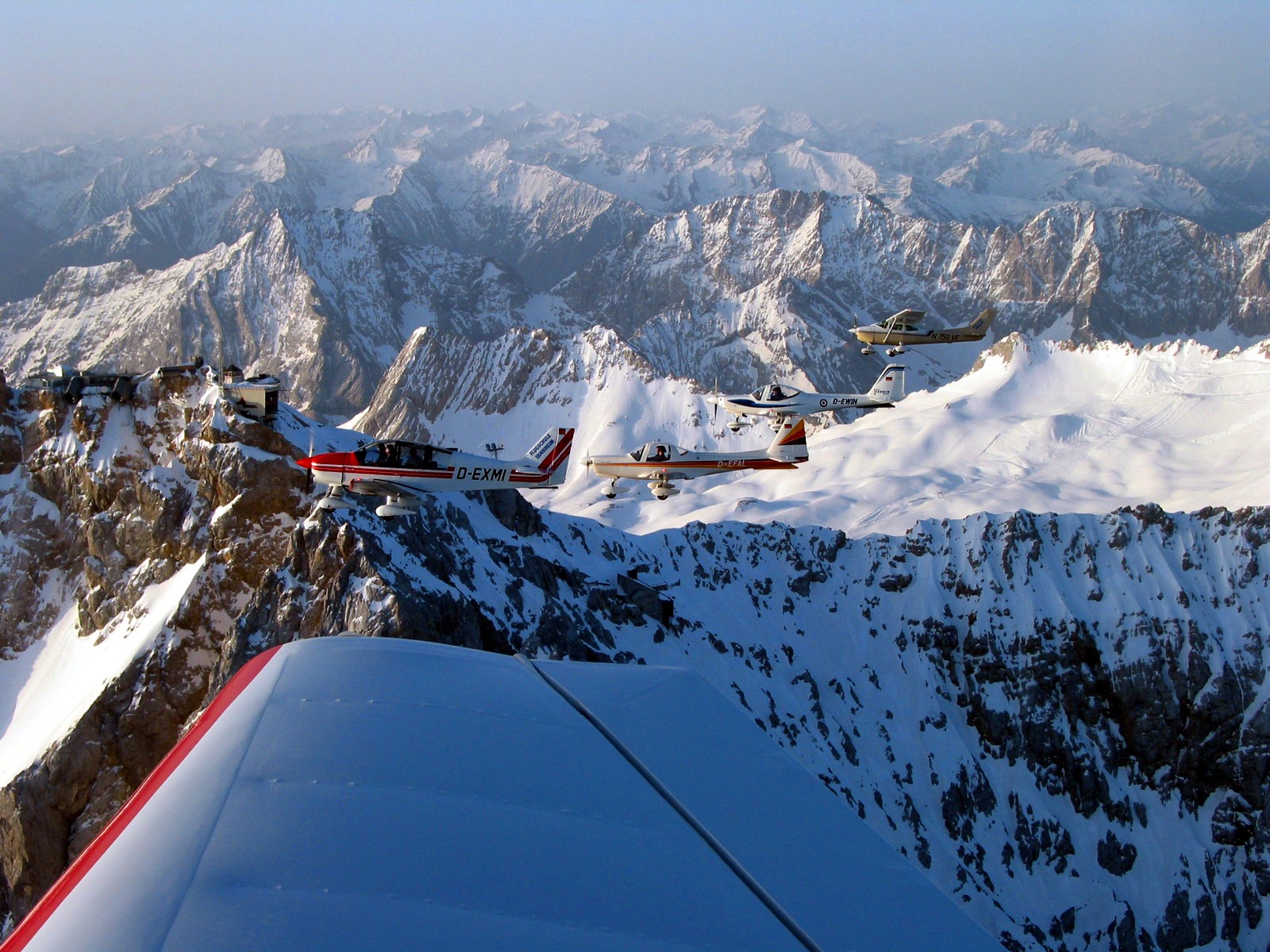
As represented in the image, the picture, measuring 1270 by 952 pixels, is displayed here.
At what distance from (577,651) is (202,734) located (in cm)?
6872

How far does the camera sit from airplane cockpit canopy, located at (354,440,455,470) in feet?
146

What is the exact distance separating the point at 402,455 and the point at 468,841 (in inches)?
1518

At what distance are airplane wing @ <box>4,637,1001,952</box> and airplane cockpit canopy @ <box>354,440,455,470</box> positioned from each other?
33.6 metres

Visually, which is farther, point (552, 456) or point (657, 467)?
point (657, 467)

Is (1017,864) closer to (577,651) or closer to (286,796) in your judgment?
Answer: (577,651)

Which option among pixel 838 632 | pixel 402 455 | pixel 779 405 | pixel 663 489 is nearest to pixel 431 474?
pixel 402 455

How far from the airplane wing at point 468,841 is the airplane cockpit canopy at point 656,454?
49623 mm

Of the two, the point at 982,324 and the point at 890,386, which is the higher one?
the point at 982,324

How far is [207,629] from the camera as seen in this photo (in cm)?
6359

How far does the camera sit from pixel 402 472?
149 ft

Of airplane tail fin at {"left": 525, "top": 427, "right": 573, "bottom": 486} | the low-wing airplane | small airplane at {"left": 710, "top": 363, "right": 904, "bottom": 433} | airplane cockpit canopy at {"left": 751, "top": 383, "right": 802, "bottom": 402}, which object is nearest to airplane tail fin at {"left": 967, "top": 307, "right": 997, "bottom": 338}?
small airplane at {"left": 710, "top": 363, "right": 904, "bottom": 433}

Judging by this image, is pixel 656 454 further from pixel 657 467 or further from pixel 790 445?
pixel 790 445

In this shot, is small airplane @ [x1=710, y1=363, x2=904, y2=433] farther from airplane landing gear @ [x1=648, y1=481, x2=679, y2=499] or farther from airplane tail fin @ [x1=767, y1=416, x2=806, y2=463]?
airplane landing gear @ [x1=648, y1=481, x2=679, y2=499]

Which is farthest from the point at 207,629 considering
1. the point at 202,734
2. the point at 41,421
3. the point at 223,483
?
the point at 202,734
